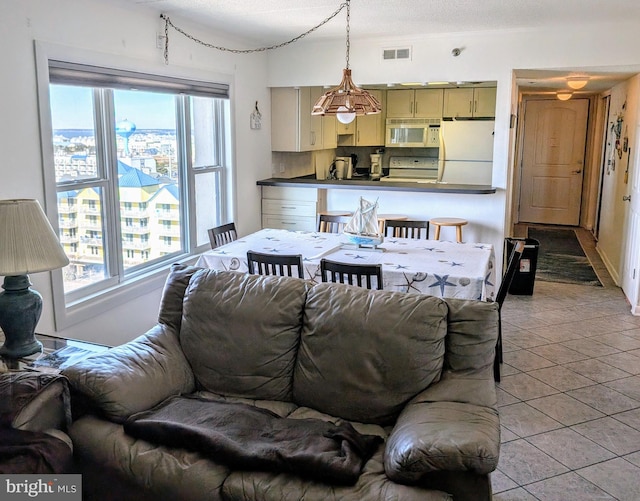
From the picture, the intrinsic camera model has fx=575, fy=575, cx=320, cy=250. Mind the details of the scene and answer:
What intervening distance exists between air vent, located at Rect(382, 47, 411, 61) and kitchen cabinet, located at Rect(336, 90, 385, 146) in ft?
7.51

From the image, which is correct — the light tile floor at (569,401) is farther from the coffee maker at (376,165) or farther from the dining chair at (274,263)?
the coffee maker at (376,165)

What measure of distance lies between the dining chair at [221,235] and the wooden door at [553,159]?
659cm

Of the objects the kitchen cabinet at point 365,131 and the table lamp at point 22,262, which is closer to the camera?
the table lamp at point 22,262

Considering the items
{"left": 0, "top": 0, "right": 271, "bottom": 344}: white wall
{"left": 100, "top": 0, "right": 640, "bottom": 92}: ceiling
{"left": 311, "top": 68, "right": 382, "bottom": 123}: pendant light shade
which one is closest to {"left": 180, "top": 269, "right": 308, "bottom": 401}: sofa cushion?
{"left": 0, "top": 0, "right": 271, "bottom": 344}: white wall

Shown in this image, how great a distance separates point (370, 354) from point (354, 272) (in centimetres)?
92

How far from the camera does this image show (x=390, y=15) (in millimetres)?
4383

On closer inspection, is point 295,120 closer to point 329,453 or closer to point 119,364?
point 119,364

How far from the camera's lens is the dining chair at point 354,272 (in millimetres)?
3158

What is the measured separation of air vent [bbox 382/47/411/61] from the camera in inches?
213

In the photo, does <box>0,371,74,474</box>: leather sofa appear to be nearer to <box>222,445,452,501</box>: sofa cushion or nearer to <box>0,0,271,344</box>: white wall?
<box>222,445,452,501</box>: sofa cushion

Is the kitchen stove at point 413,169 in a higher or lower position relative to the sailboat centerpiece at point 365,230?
higher

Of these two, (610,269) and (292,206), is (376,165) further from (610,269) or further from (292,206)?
(610,269)

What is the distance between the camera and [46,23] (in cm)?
326

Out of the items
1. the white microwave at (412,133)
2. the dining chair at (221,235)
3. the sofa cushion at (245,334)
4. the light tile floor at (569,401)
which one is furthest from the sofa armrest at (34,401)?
the white microwave at (412,133)
